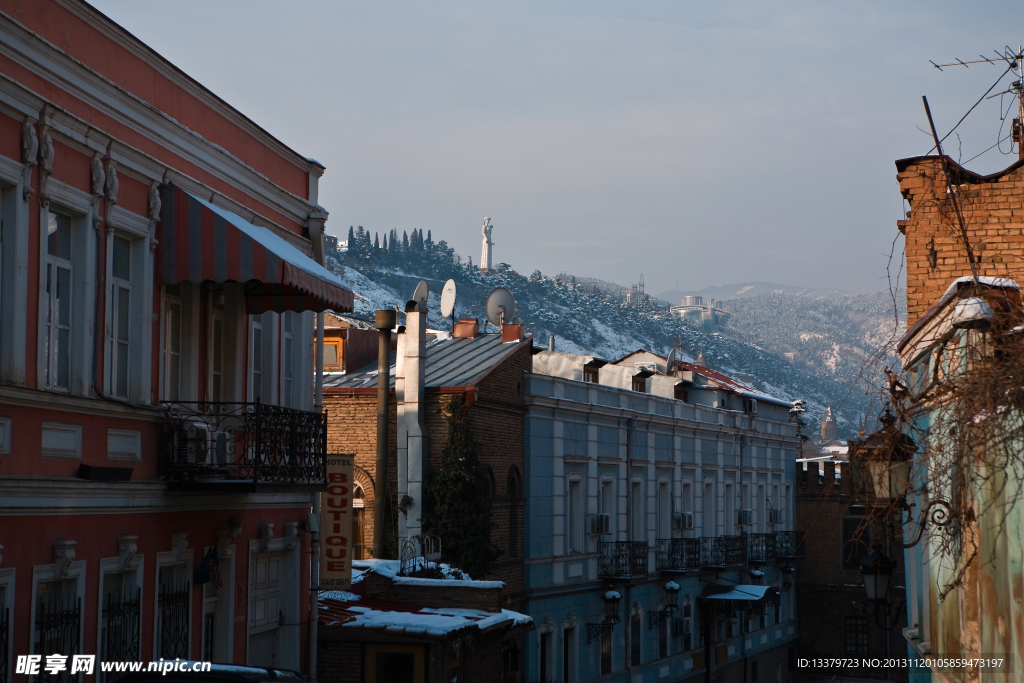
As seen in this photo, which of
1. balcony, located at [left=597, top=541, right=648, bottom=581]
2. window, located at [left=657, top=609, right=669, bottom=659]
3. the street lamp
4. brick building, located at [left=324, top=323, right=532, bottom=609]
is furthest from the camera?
window, located at [left=657, top=609, right=669, bottom=659]

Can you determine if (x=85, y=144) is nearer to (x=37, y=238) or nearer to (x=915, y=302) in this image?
(x=37, y=238)

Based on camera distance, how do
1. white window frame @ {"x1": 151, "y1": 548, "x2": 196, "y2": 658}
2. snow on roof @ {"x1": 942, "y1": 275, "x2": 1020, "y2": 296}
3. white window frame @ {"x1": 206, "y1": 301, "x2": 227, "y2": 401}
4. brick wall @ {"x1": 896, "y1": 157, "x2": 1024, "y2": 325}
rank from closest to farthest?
1. snow on roof @ {"x1": 942, "y1": 275, "x2": 1020, "y2": 296}
2. white window frame @ {"x1": 151, "y1": 548, "x2": 196, "y2": 658}
3. white window frame @ {"x1": 206, "y1": 301, "x2": 227, "y2": 401}
4. brick wall @ {"x1": 896, "y1": 157, "x2": 1024, "y2": 325}

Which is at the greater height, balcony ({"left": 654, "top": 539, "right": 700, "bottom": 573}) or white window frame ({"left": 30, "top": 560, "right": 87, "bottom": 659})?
white window frame ({"left": 30, "top": 560, "right": 87, "bottom": 659})

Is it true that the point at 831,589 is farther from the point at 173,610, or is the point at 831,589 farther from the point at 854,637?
→ the point at 173,610

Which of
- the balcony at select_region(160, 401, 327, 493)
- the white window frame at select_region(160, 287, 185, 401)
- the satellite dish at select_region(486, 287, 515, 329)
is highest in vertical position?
the satellite dish at select_region(486, 287, 515, 329)

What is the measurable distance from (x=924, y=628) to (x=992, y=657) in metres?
6.99

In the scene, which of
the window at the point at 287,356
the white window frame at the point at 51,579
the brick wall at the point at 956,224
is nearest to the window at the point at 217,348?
the window at the point at 287,356

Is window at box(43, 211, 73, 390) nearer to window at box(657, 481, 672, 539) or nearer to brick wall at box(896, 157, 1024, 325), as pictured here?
brick wall at box(896, 157, 1024, 325)

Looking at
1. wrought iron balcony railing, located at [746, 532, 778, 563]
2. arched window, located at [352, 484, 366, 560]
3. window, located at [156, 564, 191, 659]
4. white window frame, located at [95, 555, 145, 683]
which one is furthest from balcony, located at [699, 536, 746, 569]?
white window frame, located at [95, 555, 145, 683]

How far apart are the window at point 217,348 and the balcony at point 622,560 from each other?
18006 millimetres

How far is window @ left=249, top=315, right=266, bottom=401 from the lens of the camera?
1625 centimetres

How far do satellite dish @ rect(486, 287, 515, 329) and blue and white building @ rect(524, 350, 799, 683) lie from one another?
273 centimetres

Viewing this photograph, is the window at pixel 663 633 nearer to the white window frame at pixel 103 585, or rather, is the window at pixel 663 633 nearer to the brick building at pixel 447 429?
the brick building at pixel 447 429

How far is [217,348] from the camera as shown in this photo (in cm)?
1552
